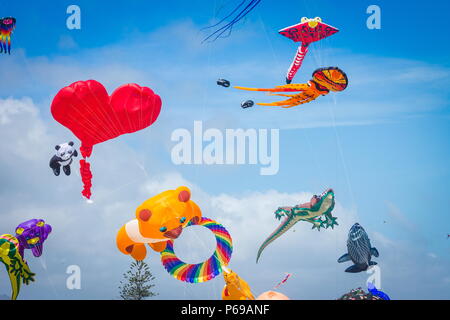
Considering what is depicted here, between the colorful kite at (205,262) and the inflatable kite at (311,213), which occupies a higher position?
the inflatable kite at (311,213)

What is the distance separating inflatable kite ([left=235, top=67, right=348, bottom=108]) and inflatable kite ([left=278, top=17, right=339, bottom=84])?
2.08ft

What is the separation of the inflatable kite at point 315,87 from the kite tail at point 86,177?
4.29 metres

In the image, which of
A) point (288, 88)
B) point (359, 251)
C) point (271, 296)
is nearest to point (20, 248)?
point (271, 296)

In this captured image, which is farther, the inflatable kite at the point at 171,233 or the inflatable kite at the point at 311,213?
the inflatable kite at the point at 311,213

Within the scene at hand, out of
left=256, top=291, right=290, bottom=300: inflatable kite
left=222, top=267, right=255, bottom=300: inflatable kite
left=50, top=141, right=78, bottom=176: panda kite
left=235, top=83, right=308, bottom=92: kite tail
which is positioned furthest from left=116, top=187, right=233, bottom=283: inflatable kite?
left=235, top=83, right=308, bottom=92: kite tail

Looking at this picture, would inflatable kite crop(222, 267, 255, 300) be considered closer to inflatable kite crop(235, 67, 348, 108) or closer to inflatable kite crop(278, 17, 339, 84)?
inflatable kite crop(235, 67, 348, 108)

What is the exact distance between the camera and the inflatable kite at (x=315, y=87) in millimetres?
15336

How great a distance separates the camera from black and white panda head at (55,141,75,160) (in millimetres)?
16188

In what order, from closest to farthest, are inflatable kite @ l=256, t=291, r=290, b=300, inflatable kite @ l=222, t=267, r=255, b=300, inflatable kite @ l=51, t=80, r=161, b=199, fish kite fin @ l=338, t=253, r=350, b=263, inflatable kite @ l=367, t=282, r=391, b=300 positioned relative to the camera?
1. inflatable kite @ l=256, t=291, r=290, b=300
2. inflatable kite @ l=367, t=282, r=391, b=300
3. inflatable kite @ l=222, t=267, r=255, b=300
4. inflatable kite @ l=51, t=80, r=161, b=199
5. fish kite fin @ l=338, t=253, r=350, b=263

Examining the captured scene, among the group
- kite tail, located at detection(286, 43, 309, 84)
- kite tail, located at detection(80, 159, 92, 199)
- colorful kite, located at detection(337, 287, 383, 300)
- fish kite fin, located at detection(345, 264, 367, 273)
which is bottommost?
colorful kite, located at detection(337, 287, 383, 300)

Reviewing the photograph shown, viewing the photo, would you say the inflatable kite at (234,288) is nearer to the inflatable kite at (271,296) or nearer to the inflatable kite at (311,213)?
the inflatable kite at (271,296)

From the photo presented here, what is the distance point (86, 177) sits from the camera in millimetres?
15750

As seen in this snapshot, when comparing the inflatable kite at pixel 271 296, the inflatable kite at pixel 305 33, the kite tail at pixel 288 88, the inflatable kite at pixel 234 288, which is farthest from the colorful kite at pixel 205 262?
the inflatable kite at pixel 305 33

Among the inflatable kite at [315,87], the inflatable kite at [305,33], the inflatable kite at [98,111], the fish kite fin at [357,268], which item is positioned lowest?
the fish kite fin at [357,268]
